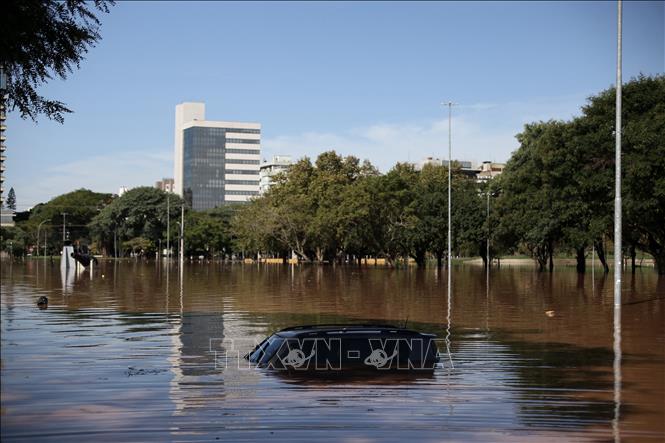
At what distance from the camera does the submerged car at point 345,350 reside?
11914 mm

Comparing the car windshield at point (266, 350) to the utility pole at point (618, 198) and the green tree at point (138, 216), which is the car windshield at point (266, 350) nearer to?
the utility pole at point (618, 198)

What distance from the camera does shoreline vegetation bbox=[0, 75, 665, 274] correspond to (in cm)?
4894

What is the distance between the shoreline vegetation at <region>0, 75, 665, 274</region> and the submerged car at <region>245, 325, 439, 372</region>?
179 inches

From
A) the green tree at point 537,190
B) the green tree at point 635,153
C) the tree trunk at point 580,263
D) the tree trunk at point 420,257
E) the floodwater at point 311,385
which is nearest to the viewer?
the floodwater at point 311,385

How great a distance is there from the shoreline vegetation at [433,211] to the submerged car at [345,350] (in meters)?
4.55

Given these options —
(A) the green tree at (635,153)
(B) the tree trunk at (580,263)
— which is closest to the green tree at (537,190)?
(B) the tree trunk at (580,263)

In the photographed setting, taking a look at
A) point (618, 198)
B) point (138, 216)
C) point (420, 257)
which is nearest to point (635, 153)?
point (618, 198)

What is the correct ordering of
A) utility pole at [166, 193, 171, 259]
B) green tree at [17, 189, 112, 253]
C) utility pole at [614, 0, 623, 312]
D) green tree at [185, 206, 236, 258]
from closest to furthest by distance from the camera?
utility pole at [614, 0, 623, 312] → utility pole at [166, 193, 171, 259] → green tree at [185, 206, 236, 258] → green tree at [17, 189, 112, 253]

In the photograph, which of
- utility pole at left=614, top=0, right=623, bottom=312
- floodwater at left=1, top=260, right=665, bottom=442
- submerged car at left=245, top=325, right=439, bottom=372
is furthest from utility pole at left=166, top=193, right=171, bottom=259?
submerged car at left=245, top=325, right=439, bottom=372

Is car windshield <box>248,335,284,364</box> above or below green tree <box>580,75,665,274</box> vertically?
below

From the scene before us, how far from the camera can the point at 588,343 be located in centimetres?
1666

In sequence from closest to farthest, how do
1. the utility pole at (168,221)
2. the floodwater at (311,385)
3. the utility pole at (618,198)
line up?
the floodwater at (311,385) < the utility pole at (618,198) < the utility pole at (168,221)

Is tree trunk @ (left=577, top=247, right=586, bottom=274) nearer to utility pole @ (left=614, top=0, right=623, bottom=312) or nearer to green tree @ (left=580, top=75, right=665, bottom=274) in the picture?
green tree @ (left=580, top=75, right=665, bottom=274)

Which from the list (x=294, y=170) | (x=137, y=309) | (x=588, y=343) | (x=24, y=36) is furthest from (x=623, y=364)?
(x=294, y=170)
